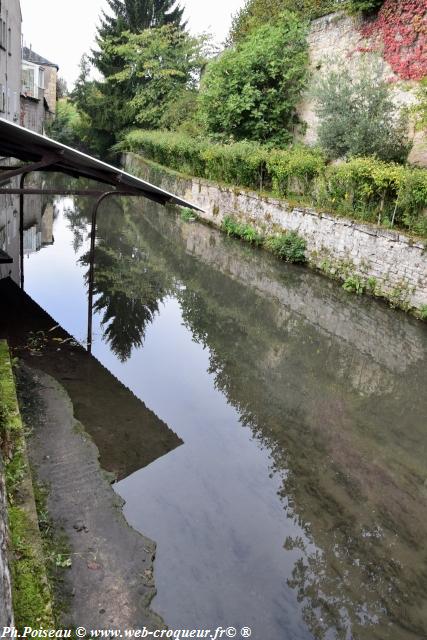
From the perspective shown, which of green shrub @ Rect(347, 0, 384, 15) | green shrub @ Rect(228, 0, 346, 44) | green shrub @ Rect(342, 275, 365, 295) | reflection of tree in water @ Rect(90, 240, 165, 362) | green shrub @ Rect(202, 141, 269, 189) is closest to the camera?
reflection of tree in water @ Rect(90, 240, 165, 362)

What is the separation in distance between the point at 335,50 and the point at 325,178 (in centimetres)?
831

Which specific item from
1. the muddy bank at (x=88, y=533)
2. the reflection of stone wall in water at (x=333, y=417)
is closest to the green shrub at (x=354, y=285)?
the reflection of stone wall in water at (x=333, y=417)

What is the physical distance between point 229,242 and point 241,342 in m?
8.49

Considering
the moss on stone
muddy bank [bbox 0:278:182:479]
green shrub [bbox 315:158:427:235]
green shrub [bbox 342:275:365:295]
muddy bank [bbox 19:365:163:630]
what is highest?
green shrub [bbox 315:158:427:235]

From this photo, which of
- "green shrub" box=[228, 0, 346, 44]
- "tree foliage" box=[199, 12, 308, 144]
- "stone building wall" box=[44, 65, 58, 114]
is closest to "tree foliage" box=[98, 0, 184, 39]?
"green shrub" box=[228, 0, 346, 44]

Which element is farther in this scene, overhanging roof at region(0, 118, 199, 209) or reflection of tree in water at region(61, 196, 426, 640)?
overhanging roof at region(0, 118, 199, 209)

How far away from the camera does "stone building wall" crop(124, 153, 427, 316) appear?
11.2 m

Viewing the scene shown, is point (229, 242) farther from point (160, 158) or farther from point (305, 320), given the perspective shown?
point (160, 158)

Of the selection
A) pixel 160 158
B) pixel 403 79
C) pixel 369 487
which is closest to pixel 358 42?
pixel 403 79

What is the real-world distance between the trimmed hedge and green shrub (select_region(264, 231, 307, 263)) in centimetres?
105

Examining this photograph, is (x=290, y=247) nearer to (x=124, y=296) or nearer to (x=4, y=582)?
(x=124, y=296)

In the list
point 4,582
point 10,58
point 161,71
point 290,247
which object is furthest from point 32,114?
point 4,582

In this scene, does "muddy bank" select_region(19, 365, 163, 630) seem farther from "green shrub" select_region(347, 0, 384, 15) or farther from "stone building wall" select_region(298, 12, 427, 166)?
"green shrub" select_region(347, 0, 384, 15)

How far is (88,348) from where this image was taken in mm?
8414
